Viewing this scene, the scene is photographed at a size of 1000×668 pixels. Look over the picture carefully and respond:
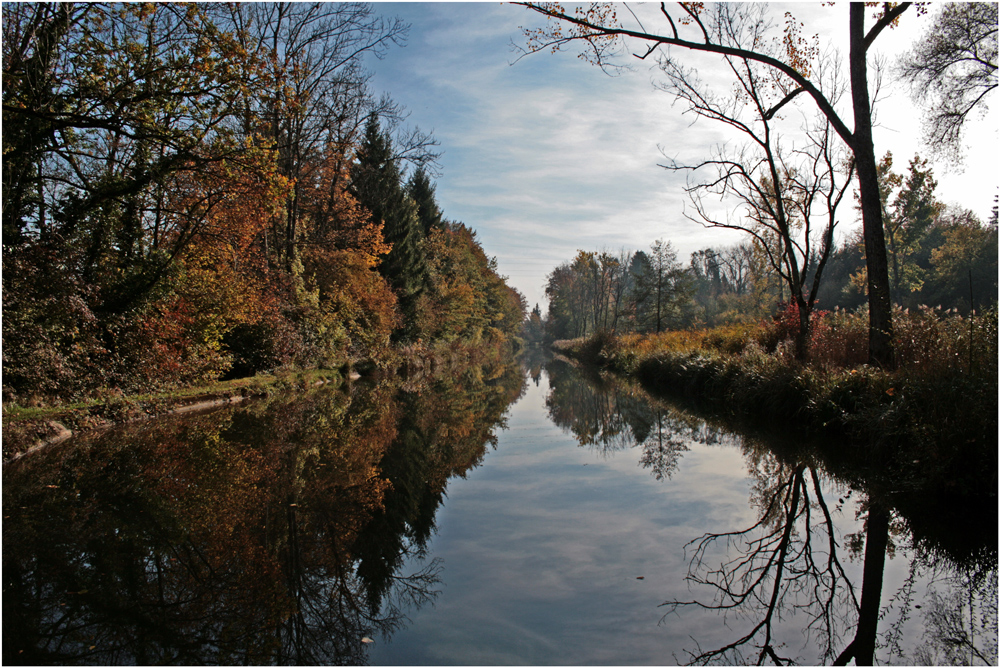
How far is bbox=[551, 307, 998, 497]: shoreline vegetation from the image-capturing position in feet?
17.5

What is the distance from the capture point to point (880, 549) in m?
4.46

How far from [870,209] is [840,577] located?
7698 millimetres

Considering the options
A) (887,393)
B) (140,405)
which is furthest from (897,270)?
(140,405)

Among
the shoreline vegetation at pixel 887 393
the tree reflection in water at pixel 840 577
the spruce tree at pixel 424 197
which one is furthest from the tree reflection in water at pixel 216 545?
the spruce tree at pixel 424 197

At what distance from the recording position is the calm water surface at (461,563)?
321cm

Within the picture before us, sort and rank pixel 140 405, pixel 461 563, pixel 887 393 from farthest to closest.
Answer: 1. pixel 140 405
2. pixel 887 393
3. pixel 461 563

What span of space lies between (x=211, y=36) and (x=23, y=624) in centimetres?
864

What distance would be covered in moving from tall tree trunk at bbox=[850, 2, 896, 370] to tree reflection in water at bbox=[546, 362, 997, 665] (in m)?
3.17

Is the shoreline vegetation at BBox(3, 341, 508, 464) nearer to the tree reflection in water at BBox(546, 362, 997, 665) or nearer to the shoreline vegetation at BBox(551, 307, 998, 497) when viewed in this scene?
the tree reflection in water at BBox(546, 362, 997, 665)

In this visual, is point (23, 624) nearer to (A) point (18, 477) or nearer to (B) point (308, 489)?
(B) point (308, 489)

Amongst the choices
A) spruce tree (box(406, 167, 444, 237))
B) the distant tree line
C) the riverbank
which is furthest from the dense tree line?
spruce tree (box(406, 167, 444, 237))

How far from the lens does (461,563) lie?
173 inches

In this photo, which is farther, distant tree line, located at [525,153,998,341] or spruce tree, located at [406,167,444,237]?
spruce tree, located at [406,167,444,237]

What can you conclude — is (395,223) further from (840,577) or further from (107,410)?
(840,577)
